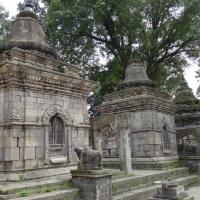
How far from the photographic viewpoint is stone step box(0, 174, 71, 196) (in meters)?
6.36

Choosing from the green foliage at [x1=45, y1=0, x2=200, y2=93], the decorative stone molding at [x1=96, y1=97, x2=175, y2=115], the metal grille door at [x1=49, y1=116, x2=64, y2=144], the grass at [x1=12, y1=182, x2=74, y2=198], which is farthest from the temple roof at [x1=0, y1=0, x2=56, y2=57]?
the green foliage at [x1=45, y1=0, x2=200, y2=93]

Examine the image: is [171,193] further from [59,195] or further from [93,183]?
[59,195]

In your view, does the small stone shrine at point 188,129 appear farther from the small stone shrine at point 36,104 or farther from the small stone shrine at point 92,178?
the small stone shrine at point 92,178

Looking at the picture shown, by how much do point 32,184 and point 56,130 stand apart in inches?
87.2

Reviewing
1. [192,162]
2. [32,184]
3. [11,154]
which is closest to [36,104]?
[11,154]

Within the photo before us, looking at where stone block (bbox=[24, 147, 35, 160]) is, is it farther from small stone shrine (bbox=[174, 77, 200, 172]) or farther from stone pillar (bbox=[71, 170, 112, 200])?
small stone shrine (bbox=[174, 77, 200, 172])

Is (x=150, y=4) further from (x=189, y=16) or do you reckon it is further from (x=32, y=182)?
(x=32, y=182)

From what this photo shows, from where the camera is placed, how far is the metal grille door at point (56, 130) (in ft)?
28.7

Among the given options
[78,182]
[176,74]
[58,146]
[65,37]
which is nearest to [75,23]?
[65,37]

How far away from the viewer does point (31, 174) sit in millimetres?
7766

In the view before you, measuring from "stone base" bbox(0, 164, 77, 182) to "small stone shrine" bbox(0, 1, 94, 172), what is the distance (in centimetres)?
14

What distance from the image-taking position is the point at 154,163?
40.5 feet

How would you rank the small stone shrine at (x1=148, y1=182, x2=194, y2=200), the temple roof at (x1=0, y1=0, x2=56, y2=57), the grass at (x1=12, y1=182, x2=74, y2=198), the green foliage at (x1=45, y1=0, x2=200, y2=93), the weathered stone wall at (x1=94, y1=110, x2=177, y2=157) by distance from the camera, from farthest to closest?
1. the green foliage at (x1=45, y1=0, x2=200, y2=93)
2. the weathered stone wall at (x1=94, y1=110, x2=177, y2=157)
3. the temple roof at (x1=0, y1=0, x2=56, y2=57)
4. the small stone shrine at (x1=148, y1=182, x2=194, y2=200)
5. the grass at (x1=12, y1=182, x2=74, y2=198)

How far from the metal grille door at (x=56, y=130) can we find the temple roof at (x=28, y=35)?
7.72ft
